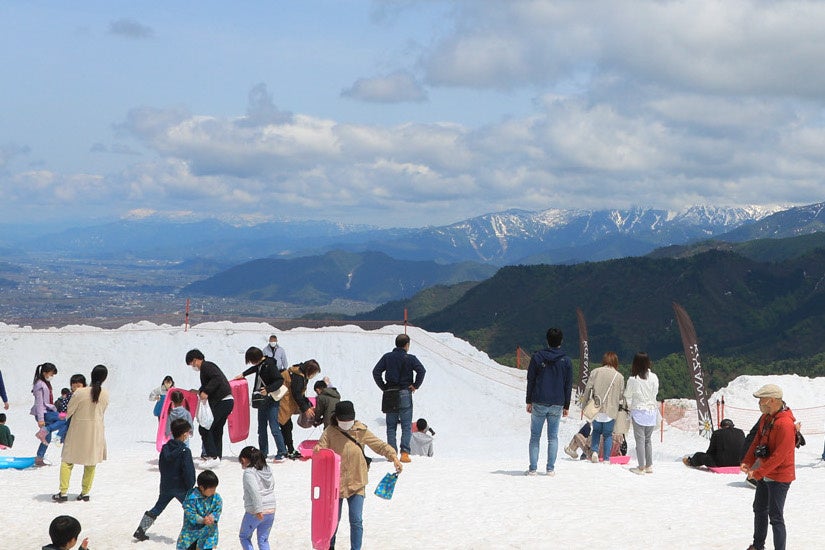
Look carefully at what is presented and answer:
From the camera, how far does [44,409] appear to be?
1417 centimetres

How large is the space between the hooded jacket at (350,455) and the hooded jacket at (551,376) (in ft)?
14.0

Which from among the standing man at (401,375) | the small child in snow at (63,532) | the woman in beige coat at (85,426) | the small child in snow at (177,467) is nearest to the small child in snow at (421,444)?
the standing man at (401,375)

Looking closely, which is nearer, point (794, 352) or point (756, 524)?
point (756, 524)

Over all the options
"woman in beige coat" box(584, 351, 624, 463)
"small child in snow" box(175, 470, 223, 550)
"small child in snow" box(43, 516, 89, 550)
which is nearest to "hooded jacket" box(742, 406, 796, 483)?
"woman in beige coat" box(584, 351, 624, 463)

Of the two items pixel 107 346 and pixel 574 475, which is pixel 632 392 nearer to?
pixel 574 475

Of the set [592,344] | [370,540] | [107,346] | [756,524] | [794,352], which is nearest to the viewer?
[756,524]

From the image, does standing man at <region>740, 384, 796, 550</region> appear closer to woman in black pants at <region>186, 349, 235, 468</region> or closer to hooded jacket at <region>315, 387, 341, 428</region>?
hooded jacket at <region>315, 387, 341, 428</region>

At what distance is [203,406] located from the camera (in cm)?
1257

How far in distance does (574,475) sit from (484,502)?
2173 mm

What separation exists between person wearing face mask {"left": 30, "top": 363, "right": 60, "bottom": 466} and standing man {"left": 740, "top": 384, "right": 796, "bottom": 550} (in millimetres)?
11039

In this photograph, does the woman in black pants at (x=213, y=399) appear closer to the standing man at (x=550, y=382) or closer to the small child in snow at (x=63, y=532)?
the standing man at (x=550, y=382)

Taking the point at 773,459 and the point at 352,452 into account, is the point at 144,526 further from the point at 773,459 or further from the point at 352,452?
the point at 773,459

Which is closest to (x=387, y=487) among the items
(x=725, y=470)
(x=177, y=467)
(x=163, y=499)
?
(x=177, y=467)

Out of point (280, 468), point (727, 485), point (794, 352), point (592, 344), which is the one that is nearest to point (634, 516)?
point (727, 485)
